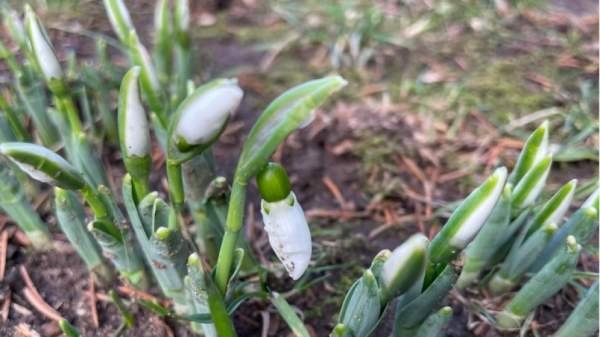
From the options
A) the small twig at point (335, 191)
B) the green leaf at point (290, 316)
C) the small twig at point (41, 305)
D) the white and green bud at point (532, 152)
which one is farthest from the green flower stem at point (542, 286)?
the small twig at point (41, 305)

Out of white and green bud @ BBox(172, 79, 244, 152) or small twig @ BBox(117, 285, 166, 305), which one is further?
small twig @ BBox(117, 285, 166, 305)

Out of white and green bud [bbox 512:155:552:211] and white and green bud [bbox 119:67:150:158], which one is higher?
white and green bud [bbox 119:67:150:158]

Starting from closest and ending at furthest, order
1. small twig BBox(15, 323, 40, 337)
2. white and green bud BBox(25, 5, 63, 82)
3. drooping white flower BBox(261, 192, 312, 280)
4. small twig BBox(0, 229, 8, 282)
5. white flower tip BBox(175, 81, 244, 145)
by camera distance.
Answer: white flower tip BBox(175, 81, 244, 145), drooping white flower BBox(261, 192, 312, 280), white and green bud BBox(25, 5, 63, 82), small twig BBox(15, 323, 40, 337), small twig BBox(0, 229, 8, 282)

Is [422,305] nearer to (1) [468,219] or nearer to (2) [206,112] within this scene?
(1) [468,219]

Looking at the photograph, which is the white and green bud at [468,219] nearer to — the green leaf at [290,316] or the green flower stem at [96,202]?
the green leaf at [290,316]

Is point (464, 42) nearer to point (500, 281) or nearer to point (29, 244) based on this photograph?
point (500, 281)

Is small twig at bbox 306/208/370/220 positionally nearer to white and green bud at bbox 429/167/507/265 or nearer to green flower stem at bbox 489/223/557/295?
green flower stem at bbox 489/223/557/295

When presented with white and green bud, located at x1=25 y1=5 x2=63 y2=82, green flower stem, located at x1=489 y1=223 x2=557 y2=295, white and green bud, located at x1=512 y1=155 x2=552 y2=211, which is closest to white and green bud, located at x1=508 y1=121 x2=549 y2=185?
white and green bud, located at x1=512 y1=155 x2=552 y2=211
